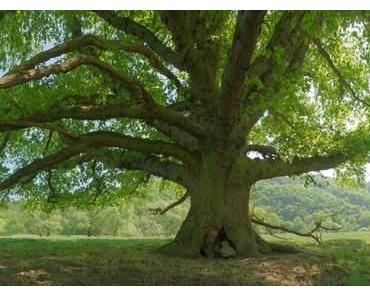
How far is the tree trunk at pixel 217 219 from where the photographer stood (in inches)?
584

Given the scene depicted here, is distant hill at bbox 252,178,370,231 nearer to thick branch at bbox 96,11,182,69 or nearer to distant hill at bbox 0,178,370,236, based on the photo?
distant hill at bbox 0,178,370,236

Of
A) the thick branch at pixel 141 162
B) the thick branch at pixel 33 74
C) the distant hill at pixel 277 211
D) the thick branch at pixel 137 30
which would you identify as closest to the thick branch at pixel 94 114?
the thick branch at pixel 33 74

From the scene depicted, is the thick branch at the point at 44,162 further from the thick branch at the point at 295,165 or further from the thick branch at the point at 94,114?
the thick branch at the point at 295,165

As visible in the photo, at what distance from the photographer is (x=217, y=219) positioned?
15.0m

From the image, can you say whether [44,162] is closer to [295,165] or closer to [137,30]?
[137,30]

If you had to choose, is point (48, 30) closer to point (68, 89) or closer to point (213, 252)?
point (68, 89)

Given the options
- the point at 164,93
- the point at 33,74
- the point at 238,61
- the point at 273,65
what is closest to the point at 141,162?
the point at 164,93

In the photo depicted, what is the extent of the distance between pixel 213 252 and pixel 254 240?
1441 mm

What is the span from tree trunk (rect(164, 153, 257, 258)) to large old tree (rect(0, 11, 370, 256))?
30 mm

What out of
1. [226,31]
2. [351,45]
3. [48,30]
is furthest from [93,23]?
[351,45]

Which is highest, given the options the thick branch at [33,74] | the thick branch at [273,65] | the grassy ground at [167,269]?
the thick branch at [273,65]

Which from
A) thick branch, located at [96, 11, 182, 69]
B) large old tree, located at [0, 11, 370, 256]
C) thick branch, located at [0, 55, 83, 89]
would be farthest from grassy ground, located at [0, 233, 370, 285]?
thick branch, located at [96, 11, 182, 69]

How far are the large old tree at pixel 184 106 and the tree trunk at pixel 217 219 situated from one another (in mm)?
30

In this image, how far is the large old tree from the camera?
12.6 meters
